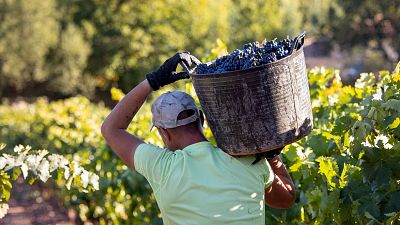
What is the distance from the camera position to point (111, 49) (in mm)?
34219

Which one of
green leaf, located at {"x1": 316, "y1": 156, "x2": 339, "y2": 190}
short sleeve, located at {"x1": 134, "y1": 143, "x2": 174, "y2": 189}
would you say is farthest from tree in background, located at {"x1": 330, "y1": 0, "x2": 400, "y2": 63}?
short sleeve, located at {"x1": 134, "y1": 143, "x2": 174, "y2": 189}

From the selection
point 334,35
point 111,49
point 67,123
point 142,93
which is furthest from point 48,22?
point 142,93

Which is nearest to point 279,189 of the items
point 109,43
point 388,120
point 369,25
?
point 388,120

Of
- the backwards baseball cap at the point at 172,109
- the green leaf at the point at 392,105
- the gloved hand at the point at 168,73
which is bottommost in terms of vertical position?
the green leaf at the point at 392,105

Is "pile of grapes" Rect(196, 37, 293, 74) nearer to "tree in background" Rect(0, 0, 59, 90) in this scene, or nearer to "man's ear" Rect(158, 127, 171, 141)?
"man's ear" Rect(158, 127, 171, 141)

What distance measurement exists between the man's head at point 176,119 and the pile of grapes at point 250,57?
135 mm

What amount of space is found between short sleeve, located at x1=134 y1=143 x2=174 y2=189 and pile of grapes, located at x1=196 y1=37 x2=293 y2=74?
0.34 meters

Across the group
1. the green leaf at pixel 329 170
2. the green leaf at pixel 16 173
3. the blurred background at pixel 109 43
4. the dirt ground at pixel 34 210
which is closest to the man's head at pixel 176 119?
the green leaf at pixel 329 170

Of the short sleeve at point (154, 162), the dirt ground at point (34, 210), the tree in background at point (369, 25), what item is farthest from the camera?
the tree in background at point (369, 25)

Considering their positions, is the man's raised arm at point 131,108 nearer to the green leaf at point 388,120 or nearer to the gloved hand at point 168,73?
the gloved hand at point 168,73

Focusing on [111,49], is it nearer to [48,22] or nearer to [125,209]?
[48,22]

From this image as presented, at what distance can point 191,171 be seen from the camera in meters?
2.69

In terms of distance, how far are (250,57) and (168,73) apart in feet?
1.23

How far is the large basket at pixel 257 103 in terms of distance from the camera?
2.66 m
